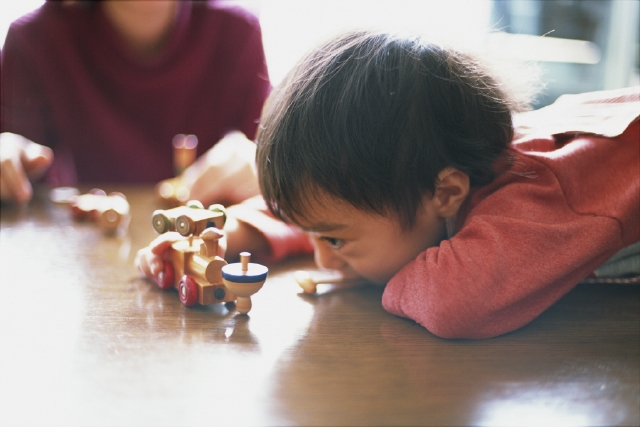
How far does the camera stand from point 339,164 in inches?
20.9

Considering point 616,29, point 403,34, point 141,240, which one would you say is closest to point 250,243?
point 141,240

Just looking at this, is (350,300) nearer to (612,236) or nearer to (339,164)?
(339,164)

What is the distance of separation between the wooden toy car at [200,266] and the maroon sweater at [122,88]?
0.70m

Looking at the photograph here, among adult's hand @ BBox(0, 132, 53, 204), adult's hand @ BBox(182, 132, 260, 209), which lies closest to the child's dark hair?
adult's hand @ BBox(182, 132, 260, 209)

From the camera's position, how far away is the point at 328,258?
0.63 metres

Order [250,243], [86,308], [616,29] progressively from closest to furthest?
1. [86,308]
2. [250,243]
3. [616,29]

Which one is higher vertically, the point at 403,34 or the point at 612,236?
the point at 403,34

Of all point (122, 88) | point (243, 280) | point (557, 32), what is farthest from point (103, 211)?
point (557, 32)

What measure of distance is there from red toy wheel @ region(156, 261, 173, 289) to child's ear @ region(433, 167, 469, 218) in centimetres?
27

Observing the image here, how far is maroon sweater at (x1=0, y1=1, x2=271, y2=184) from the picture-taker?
120 centimetres

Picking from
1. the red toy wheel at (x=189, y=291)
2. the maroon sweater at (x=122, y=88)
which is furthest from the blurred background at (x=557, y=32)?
the red toy wheel at (x=189, y=291)

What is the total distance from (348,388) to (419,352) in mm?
89

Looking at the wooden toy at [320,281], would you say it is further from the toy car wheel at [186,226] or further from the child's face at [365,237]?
the toy car wheel at [186,226]

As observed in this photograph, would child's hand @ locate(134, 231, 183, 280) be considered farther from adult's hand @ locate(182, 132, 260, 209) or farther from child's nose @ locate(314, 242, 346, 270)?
adult's hand @ locate(182, 132, 260, 209)
